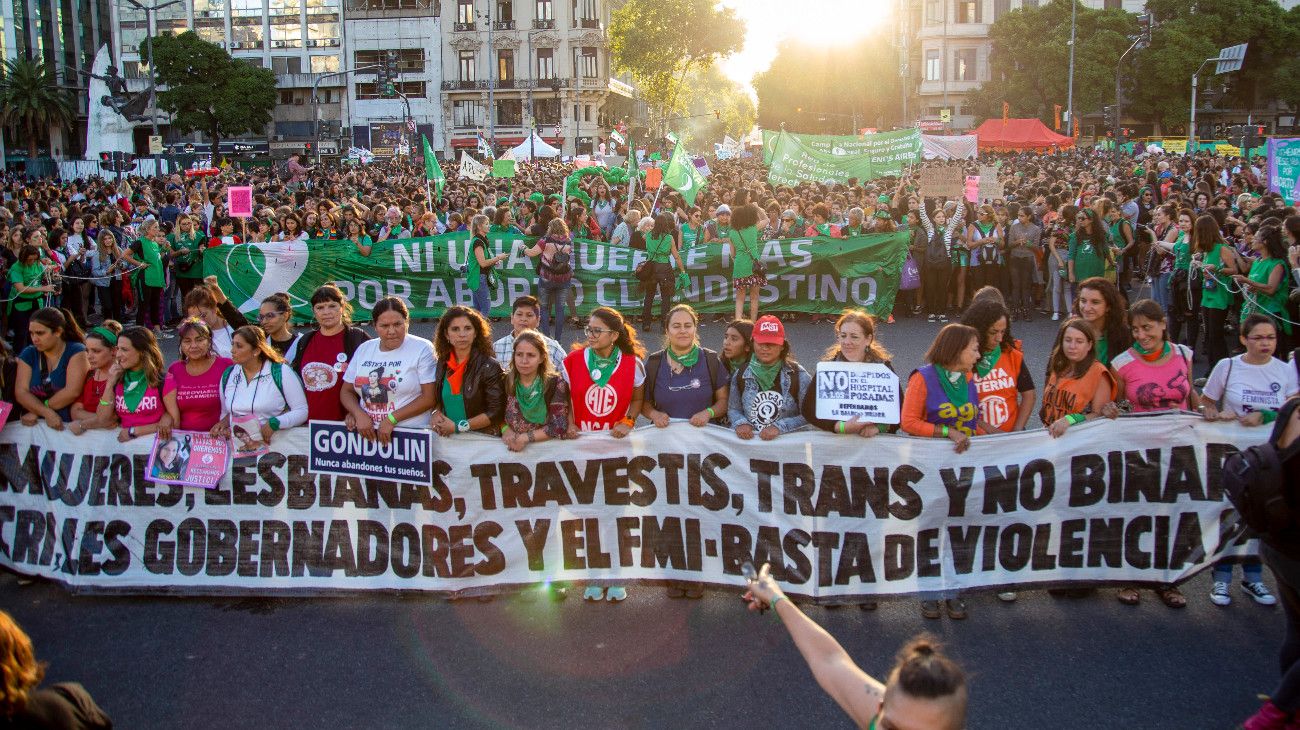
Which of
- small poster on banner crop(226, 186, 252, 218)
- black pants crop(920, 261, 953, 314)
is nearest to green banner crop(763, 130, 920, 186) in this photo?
black pants crop(920, 261, 953, 314)

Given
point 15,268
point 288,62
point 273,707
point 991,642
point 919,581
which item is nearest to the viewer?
point 273,707

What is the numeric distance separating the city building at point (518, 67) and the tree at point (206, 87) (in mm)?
13266

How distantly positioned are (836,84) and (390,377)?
79.2 meters

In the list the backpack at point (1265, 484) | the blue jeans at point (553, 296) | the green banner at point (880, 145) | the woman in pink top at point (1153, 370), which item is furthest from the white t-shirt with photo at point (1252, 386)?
the green banner at point (880, 145)

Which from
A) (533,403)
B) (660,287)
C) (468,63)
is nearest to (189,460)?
(533,403)

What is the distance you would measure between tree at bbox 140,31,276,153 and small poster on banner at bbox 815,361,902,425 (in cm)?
7240

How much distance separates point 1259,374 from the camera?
5.73m

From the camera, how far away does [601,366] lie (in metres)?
6.05

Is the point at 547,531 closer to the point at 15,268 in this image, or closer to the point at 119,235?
the point at 15,268

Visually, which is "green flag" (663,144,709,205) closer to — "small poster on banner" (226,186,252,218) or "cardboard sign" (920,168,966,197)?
"cardboard sign" (920,168,966,197)

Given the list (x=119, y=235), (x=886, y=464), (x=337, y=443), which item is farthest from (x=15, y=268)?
(x=886, y=464)

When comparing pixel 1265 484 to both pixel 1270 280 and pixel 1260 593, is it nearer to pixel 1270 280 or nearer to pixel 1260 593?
pixel 1260 593

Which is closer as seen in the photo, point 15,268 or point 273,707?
point 273,707

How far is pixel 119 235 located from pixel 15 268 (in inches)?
143
